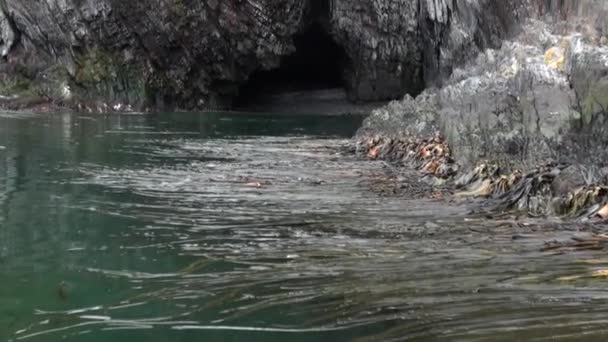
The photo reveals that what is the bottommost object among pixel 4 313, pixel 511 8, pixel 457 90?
pixel 4 313

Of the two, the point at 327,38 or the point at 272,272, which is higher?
the point at 327,38

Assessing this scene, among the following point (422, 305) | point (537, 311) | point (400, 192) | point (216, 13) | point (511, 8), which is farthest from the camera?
point (216, 13)

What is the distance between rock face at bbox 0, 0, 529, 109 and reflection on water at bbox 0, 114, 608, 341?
1131 inches

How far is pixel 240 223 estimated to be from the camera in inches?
220

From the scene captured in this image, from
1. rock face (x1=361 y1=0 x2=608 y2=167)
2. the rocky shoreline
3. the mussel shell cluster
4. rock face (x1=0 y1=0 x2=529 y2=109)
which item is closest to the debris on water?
the rocky shoreline

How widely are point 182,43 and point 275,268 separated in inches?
1371

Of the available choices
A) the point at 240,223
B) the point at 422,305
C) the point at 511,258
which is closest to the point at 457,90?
the point at 240,223

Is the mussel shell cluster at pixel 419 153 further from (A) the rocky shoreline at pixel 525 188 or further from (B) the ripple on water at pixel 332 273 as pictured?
(B) the ripple on water at pixel 332 273

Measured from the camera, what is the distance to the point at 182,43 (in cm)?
3747

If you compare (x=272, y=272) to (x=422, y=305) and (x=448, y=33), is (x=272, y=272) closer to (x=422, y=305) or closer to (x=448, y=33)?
(x=422, y=305)

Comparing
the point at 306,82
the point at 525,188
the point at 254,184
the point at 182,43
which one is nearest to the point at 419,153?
the point at 254,184

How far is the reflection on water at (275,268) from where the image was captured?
3.07m

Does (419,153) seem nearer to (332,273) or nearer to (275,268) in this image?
(275,268)

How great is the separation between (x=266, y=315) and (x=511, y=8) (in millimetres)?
21220
